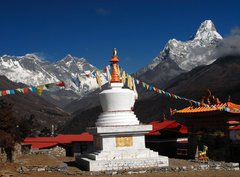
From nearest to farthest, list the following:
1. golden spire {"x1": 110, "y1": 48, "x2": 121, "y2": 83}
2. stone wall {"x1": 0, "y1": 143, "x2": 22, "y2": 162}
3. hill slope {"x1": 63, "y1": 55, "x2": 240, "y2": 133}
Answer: golden spire {"x1": 110, "y1": 48, "x2": 121, "y2": 83}, stone wall {"x1": 0, "y1": 143, "x2": 22, "y2": 162}, hill slope {"x1": 63, "y1": 55, "x2": 240, "y2": 133}

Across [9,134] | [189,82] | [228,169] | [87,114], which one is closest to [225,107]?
[228,169]

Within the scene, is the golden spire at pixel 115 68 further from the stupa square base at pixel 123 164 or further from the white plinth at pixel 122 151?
the stupa square base at pixel 123 164

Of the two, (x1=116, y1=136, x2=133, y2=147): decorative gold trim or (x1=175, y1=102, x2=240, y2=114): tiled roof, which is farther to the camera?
(x1=175, y1=102, x2=240, y2=114): tiled roof

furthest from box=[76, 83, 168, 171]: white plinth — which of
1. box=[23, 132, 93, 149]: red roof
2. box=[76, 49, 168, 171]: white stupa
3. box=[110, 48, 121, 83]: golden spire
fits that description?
box=[23, 132, 93, 149]: red roof

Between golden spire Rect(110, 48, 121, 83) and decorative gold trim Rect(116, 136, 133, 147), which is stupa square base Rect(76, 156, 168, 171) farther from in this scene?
golden spire Rect(110, 48, 121, 83)

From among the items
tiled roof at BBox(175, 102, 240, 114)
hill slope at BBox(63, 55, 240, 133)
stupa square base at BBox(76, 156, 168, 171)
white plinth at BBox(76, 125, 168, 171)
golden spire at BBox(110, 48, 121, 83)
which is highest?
hill slope at BBox(63, 55, 240, 133)

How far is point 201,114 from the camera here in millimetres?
22484

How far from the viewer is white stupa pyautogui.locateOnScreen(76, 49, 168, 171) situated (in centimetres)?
1736

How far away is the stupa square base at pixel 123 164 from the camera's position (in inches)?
664

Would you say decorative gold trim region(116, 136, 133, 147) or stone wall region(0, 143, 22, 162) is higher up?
decorative gold trim region(116, 136, 133, 147)

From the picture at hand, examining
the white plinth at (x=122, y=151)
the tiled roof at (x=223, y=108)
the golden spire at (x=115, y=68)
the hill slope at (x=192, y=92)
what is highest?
the hill slope at (x=192, y=92)

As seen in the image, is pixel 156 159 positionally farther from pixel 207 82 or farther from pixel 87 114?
pixel 207 82

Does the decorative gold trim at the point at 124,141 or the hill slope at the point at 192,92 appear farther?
the hill slope at the point at 192,92

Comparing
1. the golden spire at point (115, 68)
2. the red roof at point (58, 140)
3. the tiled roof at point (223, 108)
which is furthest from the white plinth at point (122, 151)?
the red roof at point (58, 140)
